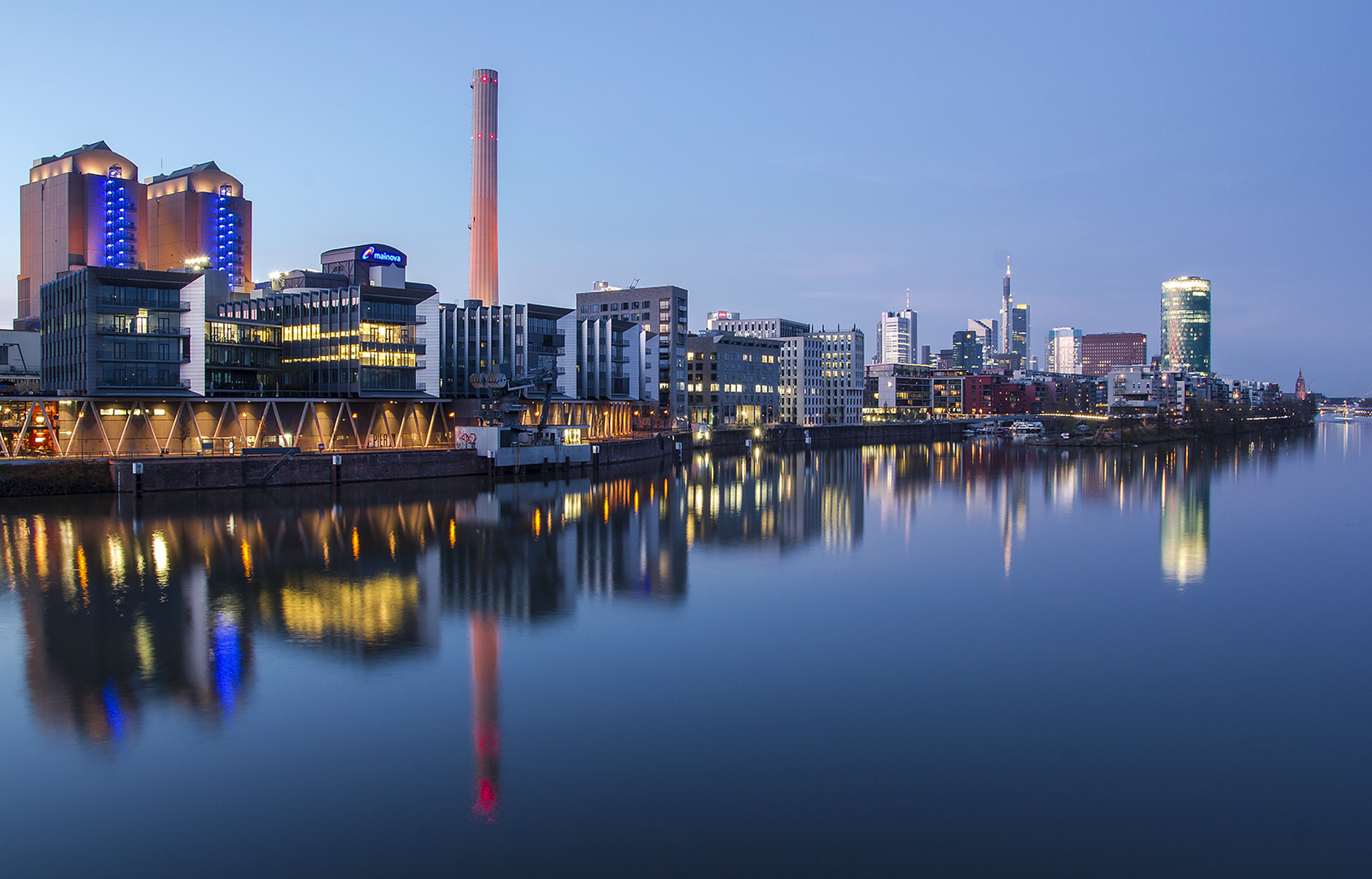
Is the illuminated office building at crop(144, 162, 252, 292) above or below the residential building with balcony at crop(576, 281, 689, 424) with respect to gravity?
above

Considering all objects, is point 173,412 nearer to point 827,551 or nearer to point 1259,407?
point 827,551

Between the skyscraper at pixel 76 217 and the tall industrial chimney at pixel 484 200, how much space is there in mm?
66014

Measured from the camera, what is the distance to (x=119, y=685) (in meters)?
15.4

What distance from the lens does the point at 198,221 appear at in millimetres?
126125

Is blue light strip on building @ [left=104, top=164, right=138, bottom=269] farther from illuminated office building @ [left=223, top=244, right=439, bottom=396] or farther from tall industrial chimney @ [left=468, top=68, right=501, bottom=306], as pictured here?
illuminated office building @ [left=223, top=244, right=439, bottom=396]

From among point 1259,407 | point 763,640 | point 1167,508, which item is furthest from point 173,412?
point 1259,407

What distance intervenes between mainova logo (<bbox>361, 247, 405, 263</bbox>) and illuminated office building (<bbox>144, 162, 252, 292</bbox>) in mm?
66589

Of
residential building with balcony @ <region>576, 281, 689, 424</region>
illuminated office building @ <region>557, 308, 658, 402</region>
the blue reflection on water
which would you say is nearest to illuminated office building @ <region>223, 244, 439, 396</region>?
illuminated office building @ <region>557, 308, 658, 402</region>

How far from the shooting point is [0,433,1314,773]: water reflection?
53.6 feet

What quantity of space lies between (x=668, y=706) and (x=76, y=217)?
423ft

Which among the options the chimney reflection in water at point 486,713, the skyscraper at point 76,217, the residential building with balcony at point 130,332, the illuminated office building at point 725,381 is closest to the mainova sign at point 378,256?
the residential building with balcony at point 130,332

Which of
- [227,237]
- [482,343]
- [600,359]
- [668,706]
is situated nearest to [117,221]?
[227,237]

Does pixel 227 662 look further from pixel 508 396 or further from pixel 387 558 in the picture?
pixel 508 396

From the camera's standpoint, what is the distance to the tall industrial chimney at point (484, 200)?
7369 centimetres
